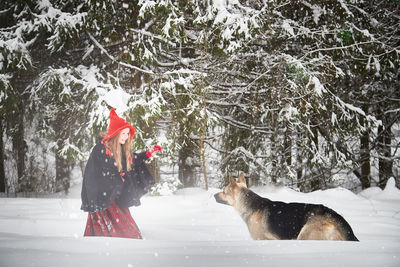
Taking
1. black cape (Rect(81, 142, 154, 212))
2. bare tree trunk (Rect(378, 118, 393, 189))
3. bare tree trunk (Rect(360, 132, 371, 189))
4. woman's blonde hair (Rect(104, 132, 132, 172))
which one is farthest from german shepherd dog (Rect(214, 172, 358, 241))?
bare tree trunk (Rect(378, 118, 393, 189))

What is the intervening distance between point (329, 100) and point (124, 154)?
6216 millimetres

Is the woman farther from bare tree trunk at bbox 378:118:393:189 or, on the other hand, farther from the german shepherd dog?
bare tree trunk at bbox 378:118:393:189

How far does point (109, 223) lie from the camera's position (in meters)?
3.32

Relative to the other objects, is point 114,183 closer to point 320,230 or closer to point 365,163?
point 320,230

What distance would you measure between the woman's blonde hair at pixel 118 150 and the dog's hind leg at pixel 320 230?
2.15 m

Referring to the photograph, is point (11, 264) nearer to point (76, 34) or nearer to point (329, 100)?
point (76, 34)

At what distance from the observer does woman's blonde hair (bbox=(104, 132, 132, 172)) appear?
128 inches

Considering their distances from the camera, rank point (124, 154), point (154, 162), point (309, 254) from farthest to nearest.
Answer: point (154, 162) → point (124, 154) → point (309, 254)

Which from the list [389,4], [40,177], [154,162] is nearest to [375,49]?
[389,4]

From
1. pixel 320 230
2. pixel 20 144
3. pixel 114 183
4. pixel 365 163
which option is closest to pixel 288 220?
pixel 320 230

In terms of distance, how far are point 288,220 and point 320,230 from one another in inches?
14.5

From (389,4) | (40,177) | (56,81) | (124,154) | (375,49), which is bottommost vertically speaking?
(40,177)

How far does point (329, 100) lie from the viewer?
7.80m

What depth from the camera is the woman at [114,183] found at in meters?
3.14
